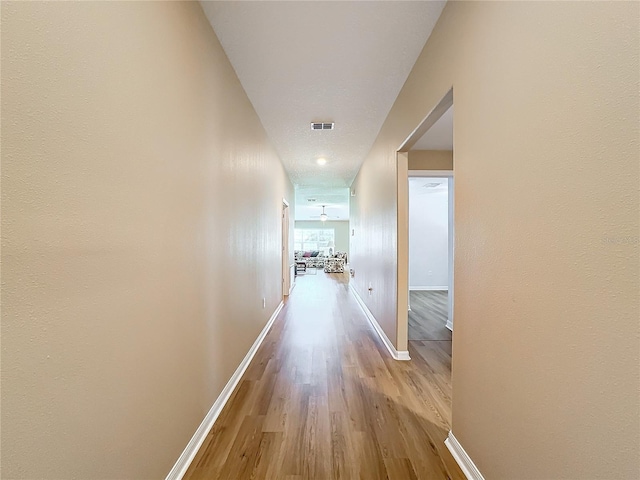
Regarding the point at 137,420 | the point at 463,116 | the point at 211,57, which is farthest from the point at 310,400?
the point at 211,57

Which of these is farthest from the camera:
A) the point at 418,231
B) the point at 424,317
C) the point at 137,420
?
the point at 418,231

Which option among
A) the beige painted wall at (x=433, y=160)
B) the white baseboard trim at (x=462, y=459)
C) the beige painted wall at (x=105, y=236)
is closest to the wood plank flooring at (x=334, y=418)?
the white baseboard trim at (x=462, y=459)

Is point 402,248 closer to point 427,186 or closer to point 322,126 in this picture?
point 322,126

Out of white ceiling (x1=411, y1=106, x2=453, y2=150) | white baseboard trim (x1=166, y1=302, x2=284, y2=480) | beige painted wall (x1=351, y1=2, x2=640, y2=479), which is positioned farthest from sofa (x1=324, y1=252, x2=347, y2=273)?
beige painted wall (x1=351, y1=2, x2=640, y2=479)

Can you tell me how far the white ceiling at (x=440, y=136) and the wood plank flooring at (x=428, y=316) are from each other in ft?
8.32

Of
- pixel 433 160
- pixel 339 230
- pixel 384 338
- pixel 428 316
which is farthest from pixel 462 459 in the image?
pixel 339 230

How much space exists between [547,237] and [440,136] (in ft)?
9.43

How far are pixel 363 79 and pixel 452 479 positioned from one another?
2.81m

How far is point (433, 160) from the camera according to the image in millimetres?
3906

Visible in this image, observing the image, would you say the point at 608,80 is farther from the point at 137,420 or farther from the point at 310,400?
the point at 310,400

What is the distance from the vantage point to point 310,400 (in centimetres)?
205

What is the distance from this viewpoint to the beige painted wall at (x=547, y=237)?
0.67m

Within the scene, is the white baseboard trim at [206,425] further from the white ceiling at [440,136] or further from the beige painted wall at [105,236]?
the white ceiling at [440,136]

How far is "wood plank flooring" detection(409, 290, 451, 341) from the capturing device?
3.62 meters
